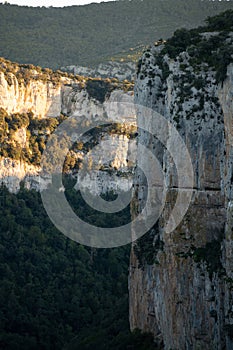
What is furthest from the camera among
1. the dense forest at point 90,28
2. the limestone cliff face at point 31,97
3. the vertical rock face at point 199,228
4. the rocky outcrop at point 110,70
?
the dense forest at point 90,28

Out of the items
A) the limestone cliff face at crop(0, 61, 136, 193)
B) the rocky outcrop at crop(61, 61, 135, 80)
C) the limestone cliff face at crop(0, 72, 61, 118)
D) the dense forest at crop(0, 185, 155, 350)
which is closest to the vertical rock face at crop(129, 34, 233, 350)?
the dense forest at crop(0, 185, 155, 350)

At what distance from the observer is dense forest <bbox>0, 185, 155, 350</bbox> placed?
161ft

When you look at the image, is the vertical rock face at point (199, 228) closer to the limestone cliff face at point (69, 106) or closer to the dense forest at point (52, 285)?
the dense forest at point (52, 285)

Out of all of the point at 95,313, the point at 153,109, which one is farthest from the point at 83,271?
the point at 153,109

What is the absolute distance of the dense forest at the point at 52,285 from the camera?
161ft

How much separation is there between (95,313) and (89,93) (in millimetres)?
27264

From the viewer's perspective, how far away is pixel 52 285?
186 feet

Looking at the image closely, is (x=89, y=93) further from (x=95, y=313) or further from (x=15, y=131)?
(x=95, y=313)

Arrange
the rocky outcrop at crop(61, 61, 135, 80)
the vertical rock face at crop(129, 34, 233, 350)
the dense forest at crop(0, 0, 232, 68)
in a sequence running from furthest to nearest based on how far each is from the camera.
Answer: the dense forest at crop(0, 0, 232, 68)
the rocky outcrop at crop(61, 61, 135, 80)
the vertical rock face at crop(129, 34, 233, 350)

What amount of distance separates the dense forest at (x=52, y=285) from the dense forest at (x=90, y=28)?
116ft

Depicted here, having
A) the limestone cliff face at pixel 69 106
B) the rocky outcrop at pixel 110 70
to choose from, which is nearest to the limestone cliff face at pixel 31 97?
the limestone cliff face at pixel 69 106

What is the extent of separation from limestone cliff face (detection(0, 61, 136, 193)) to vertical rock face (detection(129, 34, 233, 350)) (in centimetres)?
3772

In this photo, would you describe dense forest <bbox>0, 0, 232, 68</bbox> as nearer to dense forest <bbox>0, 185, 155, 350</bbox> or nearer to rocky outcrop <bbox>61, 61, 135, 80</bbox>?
rocky outcrop <bbox>61, 61, 135, 80</bbox>

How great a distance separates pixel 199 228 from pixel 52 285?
28916 mm
